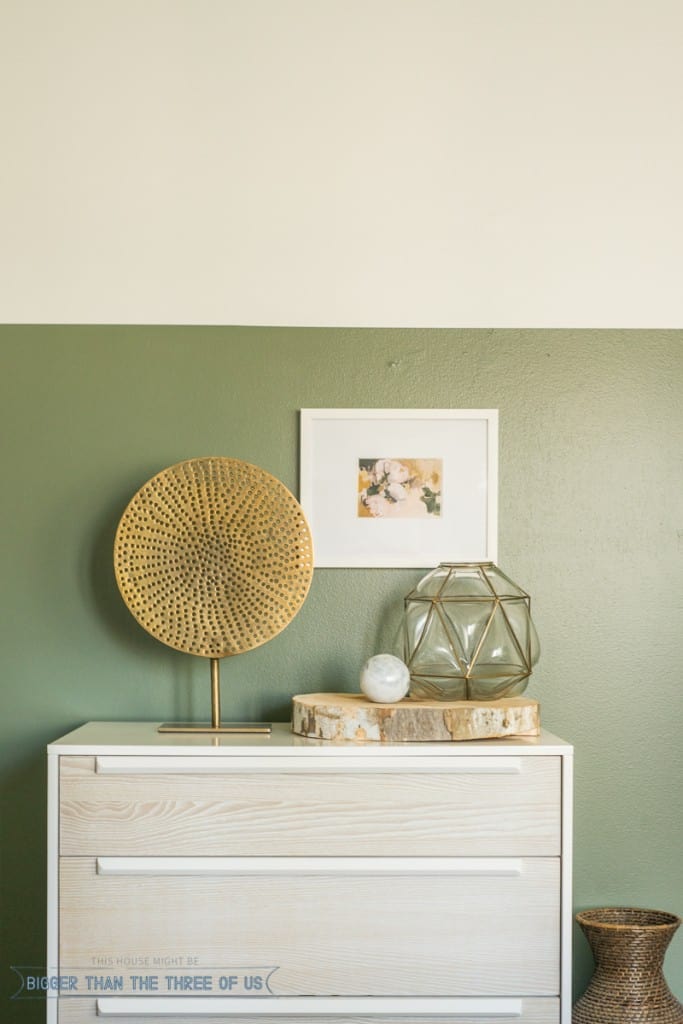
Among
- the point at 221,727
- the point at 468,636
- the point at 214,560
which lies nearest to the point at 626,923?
the point at 468,636

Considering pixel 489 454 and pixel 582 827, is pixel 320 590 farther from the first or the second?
pixel 582 827

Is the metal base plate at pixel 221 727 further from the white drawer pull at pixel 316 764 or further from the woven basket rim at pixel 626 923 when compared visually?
the woven basket rim at pixel 626 923

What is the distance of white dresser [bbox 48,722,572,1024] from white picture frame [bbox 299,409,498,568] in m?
0.59

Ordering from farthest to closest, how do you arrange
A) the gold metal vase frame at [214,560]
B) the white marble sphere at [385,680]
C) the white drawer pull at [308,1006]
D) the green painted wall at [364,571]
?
the green painted wall at [364,571] → the gold metal vase frame at [214,560] → the white marble sphere at [385,680] → the white drawer pull at [308,1006]

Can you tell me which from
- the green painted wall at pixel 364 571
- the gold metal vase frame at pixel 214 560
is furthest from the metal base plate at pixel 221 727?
the green painted wall at pixel 364 571

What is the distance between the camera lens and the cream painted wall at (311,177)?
2.66 meters

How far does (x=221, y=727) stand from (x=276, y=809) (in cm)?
30

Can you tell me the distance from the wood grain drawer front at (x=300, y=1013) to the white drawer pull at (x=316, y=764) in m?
0.45

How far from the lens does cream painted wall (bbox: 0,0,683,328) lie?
2.66m

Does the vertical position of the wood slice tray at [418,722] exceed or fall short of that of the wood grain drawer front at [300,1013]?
it exceeds it

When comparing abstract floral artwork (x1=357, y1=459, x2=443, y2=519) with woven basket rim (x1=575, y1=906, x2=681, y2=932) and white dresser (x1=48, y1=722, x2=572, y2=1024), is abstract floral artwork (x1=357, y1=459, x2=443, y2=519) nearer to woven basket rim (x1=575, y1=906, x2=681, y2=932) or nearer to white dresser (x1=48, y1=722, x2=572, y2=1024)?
white dresser (x1=48, y1=722, x2=572, y2=1024)

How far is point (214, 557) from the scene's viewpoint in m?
2.46

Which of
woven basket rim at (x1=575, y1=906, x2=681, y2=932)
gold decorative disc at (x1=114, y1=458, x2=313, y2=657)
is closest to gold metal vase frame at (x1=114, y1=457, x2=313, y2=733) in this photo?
gold decorative disc at (x1=114, y1=458, x2=313, y2=657)

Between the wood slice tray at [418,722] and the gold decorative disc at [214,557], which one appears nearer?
the wood slice tray at [418,722]
